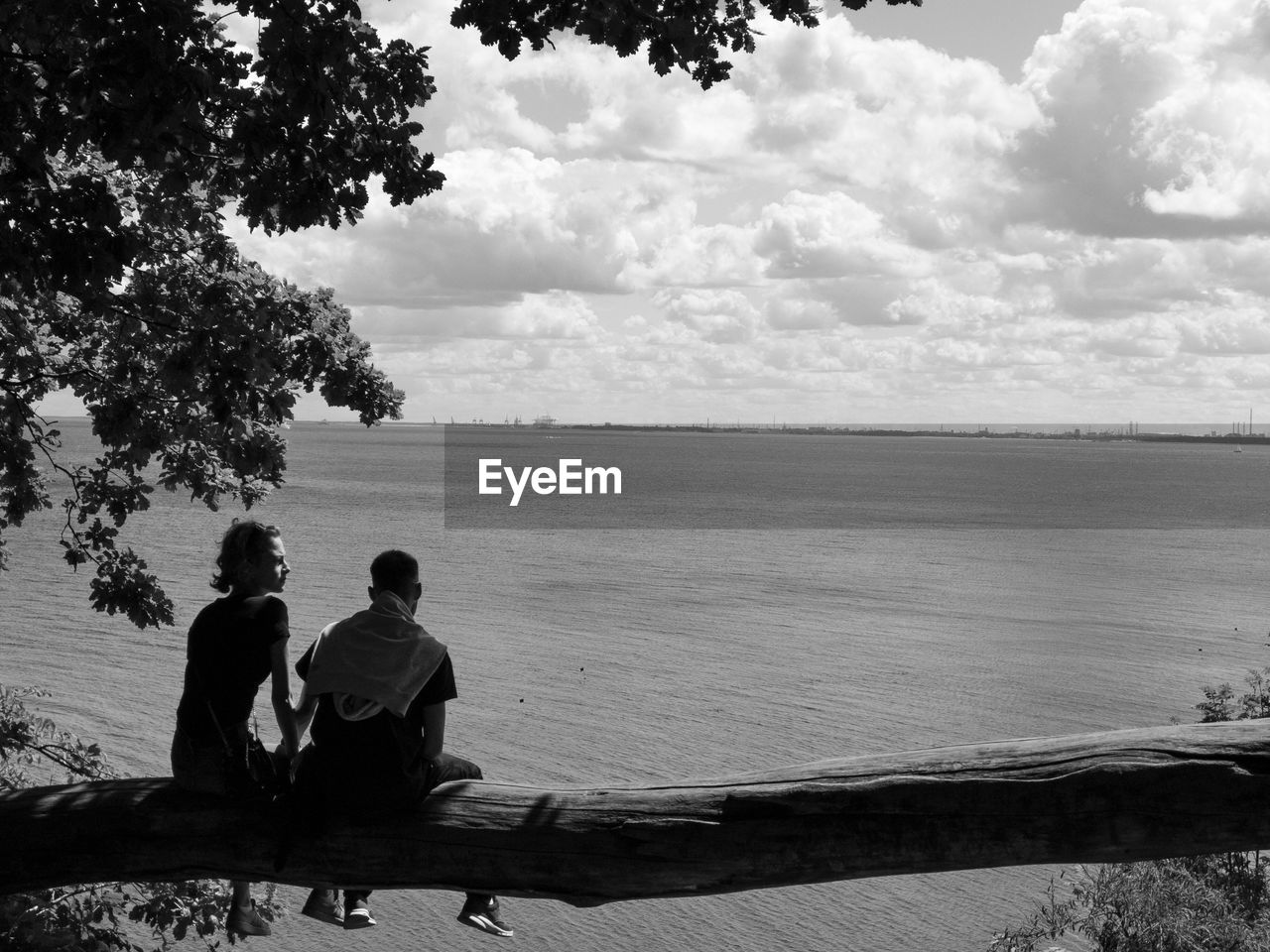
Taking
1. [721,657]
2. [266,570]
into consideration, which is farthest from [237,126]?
[721,657]

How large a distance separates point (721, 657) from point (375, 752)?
2986 cm

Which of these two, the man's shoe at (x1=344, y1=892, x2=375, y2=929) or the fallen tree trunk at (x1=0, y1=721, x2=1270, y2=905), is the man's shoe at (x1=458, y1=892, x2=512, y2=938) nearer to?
the man's shoe at (x1=344, y1=892, x2=375, y2=929)

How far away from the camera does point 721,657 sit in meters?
34.0

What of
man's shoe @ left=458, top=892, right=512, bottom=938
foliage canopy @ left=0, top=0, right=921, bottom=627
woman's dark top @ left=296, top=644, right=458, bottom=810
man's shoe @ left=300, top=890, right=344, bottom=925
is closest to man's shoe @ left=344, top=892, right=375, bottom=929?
man's shoe @ left=300, top=890, right=344, bottom=925

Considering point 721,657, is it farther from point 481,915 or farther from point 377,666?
point 377,666

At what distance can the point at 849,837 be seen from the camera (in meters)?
4.00

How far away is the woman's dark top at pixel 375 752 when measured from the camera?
439 cm

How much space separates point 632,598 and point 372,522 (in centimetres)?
3991

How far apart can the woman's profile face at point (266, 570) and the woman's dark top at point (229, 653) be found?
53 millimetres

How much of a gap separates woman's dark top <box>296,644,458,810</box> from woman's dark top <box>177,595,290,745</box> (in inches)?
7.6

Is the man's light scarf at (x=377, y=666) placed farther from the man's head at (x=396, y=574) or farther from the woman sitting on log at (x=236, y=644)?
the woman sitting on log at (x=236, y=644)

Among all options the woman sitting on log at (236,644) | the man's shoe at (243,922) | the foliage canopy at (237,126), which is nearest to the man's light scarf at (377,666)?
A: the woman sitting on log at (236,644)

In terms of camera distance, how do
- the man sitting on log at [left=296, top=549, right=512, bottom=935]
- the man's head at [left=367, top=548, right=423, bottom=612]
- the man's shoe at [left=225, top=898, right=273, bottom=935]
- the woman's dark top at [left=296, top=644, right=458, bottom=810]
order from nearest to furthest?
the woman's dark top at [left=296, top=644, right=458, bottom=810]
the man sitting on log at [left=296, top=549, right=512, bottom=935]
the man's head at [left=367, top=548, right=423, bottom=612]
the man's shoe at [left=225, top=898, right=273, bottom=935]

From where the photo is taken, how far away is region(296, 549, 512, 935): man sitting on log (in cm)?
453
